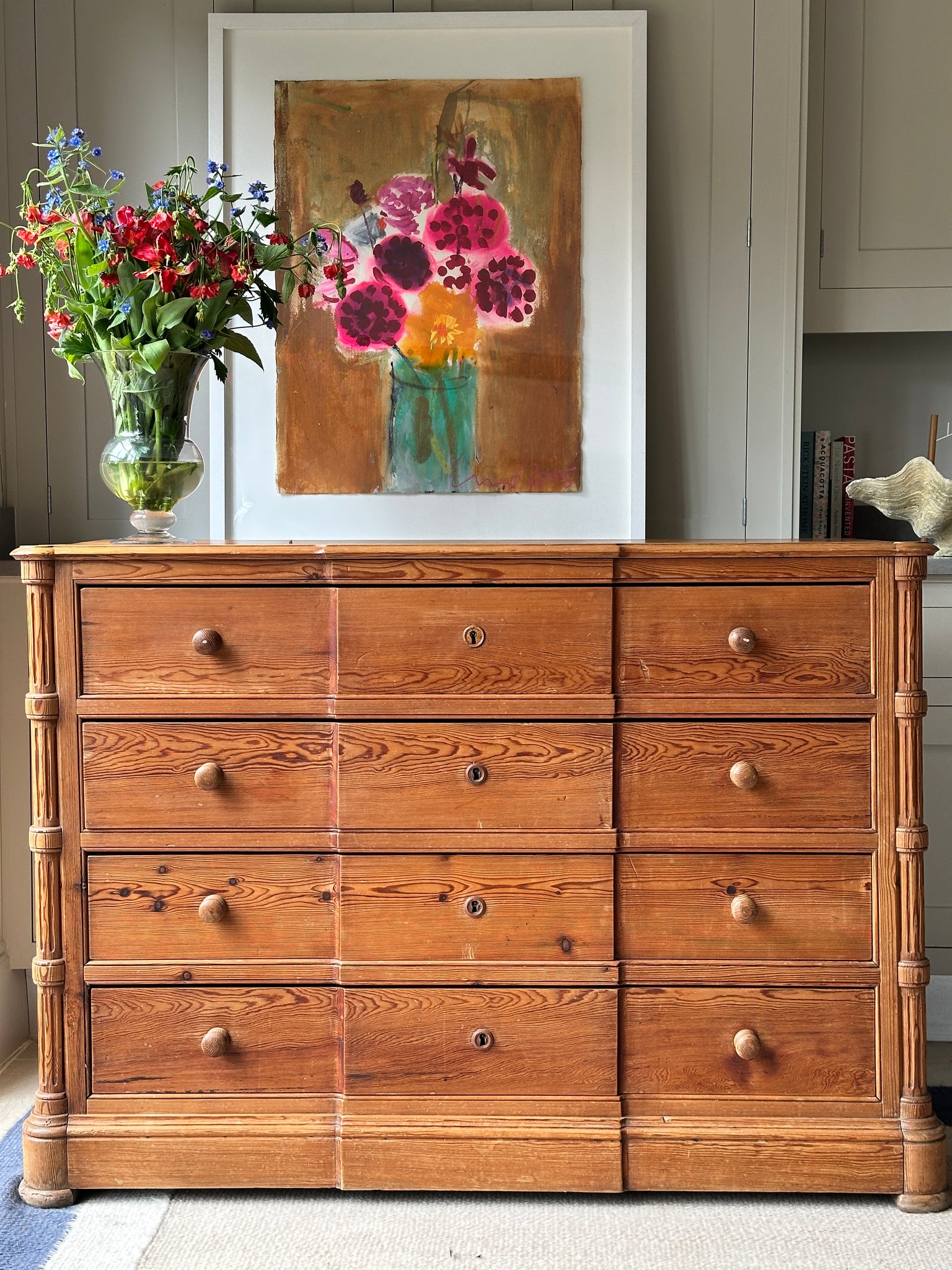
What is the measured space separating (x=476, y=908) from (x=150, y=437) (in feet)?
3.10

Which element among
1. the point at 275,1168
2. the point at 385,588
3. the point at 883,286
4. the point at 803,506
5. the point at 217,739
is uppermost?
the point at 883,286

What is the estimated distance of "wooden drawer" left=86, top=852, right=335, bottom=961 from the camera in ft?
5.56

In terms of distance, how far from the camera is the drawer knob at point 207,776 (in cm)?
167

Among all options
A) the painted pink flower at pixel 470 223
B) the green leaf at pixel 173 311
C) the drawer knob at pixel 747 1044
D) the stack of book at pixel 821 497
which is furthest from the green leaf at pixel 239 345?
the drawer knob at pixel 747 1044

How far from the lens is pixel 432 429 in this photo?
2.16 meters

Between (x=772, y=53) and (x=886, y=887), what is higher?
(x=772, y=53)

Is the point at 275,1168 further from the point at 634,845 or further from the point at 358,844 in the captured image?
the point at 634,845

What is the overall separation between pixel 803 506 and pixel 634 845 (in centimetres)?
105

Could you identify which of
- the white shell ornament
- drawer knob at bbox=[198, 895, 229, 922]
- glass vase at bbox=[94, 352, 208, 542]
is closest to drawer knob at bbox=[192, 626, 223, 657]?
glass vase at bbox=[94, 352, 208, 542]

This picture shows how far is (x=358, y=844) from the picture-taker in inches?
66.1

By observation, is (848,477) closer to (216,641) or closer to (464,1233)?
(216,641)

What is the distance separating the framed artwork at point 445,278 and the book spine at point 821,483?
18.6 inches

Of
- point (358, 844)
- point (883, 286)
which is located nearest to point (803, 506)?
point (883, 286)
